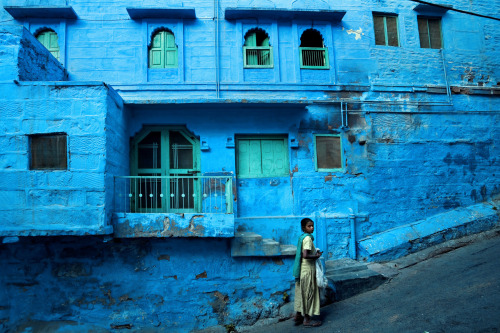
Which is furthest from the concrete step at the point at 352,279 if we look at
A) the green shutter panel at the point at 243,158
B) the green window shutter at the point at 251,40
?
the green window shutter at the point at 251,40

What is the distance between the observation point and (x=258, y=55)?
8.39 metres

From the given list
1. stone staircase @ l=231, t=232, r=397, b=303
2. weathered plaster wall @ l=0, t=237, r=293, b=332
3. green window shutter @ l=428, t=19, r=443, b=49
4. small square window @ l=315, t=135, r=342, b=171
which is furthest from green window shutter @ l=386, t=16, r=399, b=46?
weathered plaster wall @ l=0, t=237, r=293, b=332

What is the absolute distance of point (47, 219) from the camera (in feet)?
18.4

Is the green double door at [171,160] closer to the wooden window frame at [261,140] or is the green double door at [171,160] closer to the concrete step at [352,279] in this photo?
the wooden window frame at [261,140]

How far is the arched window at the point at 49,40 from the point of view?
807cm

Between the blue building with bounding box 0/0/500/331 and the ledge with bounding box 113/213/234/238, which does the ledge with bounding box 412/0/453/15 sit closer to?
the blue building with bounding box 0/0/500/331

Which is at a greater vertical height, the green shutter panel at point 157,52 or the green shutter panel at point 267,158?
the green shutter panel at point 157,52

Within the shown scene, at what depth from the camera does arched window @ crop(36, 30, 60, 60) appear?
8070 mm

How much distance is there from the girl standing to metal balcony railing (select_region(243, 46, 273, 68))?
4686 mm

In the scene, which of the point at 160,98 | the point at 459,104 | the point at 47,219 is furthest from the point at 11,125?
the point at 459,104

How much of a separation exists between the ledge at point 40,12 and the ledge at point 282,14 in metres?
3.59

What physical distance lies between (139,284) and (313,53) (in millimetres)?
6391

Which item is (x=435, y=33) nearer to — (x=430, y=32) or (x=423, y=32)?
(x=430, y=32)

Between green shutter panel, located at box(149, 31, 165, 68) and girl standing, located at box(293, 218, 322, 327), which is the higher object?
green shutter panel, located at box(149, 31, 165, 68)
